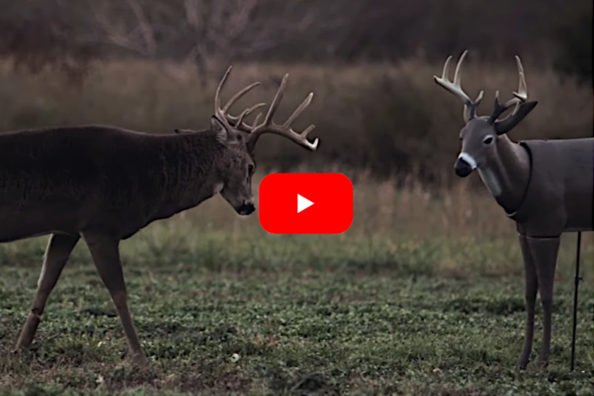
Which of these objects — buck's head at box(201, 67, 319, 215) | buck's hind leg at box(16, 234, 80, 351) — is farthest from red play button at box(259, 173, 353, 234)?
buck's hind leg at box(16, 234, 80, 351)

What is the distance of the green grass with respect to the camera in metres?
7.96

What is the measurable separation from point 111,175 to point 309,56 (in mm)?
19592

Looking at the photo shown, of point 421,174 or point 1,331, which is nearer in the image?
point 1,331

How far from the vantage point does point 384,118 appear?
69.4ft

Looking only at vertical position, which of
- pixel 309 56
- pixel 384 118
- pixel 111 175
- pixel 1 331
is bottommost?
pixel 1 331

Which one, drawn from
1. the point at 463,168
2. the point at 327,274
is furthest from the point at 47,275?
the point at 327,274

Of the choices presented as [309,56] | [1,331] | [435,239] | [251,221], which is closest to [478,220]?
[435,239]

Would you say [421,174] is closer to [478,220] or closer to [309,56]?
[478,220]

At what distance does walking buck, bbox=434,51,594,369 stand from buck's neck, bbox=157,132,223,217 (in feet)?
5.56

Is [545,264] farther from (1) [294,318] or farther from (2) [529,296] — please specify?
(1) [294,318]

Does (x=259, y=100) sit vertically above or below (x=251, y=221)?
above

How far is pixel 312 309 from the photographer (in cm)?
1083

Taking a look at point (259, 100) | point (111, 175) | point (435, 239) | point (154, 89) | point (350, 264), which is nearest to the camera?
point (111, 175)

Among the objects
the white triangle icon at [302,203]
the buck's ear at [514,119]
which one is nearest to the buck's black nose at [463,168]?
the buck's ear at [514,119]
